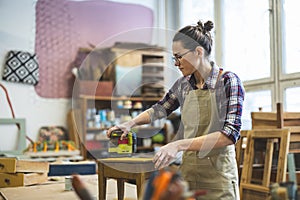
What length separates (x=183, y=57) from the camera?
70.0 inches

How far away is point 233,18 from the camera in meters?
4.25

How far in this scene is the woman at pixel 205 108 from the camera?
1740mm

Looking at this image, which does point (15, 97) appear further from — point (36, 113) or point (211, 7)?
point (211, 7)

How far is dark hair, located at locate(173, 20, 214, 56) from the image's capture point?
178 cm

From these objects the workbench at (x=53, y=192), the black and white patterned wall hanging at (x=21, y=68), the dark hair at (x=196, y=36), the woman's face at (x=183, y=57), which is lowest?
the workbench at (x=53, y=192)

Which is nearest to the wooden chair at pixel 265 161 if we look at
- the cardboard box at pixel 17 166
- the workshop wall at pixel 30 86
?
the cardboard box at pixel 17 166

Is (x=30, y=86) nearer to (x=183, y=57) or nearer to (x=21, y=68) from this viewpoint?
(x=21, y=68)

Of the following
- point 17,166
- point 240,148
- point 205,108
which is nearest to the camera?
point 205,108

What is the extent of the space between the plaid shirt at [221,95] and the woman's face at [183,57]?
0.13 meters

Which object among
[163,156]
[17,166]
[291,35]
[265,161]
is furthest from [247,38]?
[163,156]

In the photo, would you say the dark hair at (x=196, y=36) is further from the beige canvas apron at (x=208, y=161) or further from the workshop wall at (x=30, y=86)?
the workshop wall at (x=30, y=86)


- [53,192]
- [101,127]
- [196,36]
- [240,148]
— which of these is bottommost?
[53,192]

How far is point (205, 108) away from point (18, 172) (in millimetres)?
1442

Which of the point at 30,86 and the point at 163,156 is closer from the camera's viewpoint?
the point at 163,156
